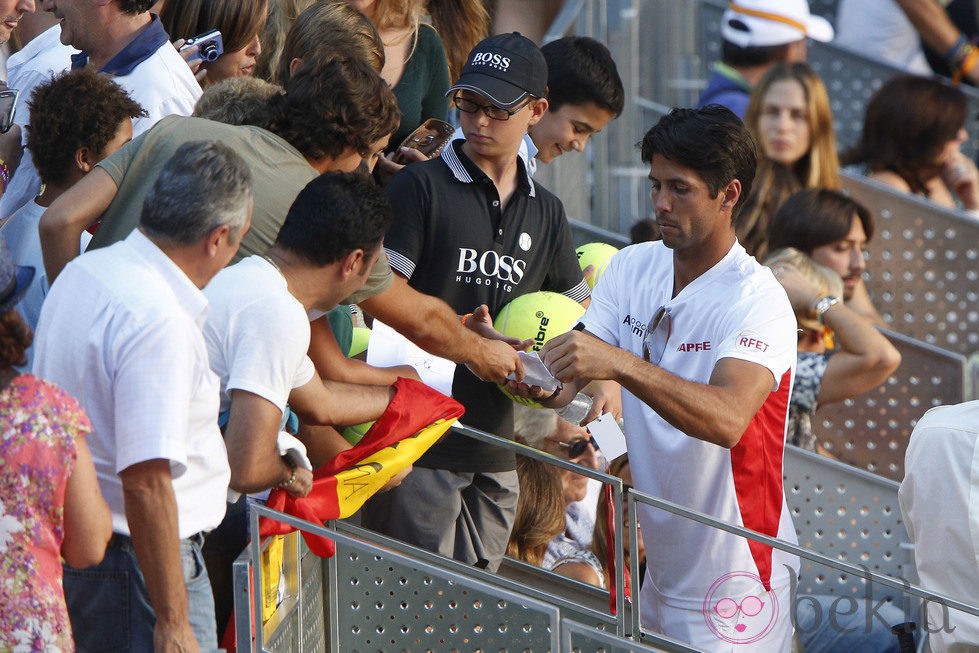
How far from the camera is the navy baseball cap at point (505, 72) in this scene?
4480mm

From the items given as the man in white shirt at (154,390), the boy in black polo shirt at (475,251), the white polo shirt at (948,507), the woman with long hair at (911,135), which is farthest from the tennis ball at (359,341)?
the woman with long hair at (911,135)

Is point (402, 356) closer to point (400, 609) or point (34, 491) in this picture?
point (400, 609)

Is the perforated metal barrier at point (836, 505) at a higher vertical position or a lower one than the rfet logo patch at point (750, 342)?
lower

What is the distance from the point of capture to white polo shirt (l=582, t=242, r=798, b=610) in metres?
4.03

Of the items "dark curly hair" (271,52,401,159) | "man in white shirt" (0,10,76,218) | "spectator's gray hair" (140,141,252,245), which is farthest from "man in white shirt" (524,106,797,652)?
"man in white shirt" (0,10,76,218)

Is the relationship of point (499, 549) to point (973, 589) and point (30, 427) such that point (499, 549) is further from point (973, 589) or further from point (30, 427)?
point (30, 427)

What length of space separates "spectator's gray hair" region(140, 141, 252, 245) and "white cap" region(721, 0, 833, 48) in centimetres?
571

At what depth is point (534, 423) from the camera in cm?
503

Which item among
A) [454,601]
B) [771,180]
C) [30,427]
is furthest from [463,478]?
[771,180]

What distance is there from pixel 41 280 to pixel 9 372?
49.8 inches

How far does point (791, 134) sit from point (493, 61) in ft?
11.0

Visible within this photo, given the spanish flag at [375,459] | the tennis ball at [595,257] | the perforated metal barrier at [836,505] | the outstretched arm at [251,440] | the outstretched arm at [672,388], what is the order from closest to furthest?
1. the outstretched arm at [251,440]
2. the spanish flag at [375,459]
3. the outstretched arm at [672,388]
4. the perforated metal barrier at [836,505]
5. the tennis ball at [595,257]

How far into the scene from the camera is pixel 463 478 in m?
4.49

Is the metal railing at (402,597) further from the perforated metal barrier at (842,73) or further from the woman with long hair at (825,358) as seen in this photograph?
the perforated metal barrier at (842,73)
